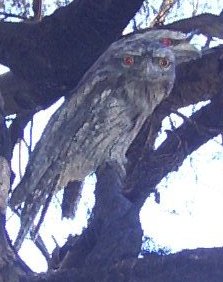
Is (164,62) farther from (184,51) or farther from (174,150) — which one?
(174,150)

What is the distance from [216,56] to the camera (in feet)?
10.9

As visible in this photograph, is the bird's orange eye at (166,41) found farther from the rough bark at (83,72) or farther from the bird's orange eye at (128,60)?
the rough bark at (83,72)

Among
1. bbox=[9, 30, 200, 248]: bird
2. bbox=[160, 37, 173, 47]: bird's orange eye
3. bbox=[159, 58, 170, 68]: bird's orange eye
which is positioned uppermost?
bbox=[160, 37, 173, 47]: bird's orange eye

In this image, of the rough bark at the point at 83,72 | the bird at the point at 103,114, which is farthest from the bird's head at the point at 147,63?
the rough bark at the point at 83,72

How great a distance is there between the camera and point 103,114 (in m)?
2.83

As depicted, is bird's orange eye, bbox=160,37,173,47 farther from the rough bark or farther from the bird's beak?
the rough bark

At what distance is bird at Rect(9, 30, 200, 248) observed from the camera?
2.81 meters

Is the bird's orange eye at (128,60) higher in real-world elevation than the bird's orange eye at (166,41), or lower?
lower

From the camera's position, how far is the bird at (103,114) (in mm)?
2809

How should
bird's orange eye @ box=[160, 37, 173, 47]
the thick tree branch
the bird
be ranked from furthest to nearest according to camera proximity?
the thick tree branch → bird's orange eye @ box=[160, 37, 173, 47] → the bird

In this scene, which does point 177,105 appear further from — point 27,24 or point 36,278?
point 36,278

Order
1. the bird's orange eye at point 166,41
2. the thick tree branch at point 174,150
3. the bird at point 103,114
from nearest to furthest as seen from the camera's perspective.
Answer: the bird at point 103,114 < the bird's orange eye at point 166,41 < the thick tree branch at point 174,150

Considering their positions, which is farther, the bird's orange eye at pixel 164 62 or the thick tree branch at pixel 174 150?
the thick tree branch at pixel 174 150

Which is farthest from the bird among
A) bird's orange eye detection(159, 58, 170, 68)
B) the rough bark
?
the rough bark
